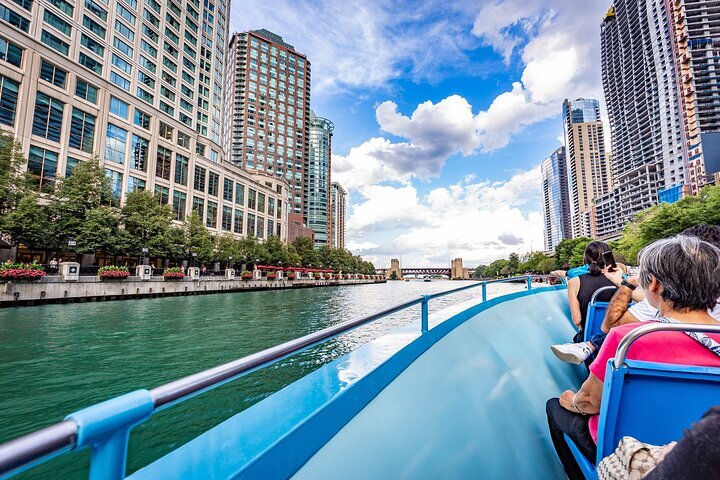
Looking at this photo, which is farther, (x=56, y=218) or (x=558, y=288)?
(x=56, y=218)

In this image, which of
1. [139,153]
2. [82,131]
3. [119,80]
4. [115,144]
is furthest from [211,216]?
[119,80]

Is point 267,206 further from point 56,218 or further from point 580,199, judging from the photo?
point 580,199

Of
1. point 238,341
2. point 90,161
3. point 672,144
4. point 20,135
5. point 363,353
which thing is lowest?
point 238,341

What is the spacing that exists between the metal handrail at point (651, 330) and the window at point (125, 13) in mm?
45002

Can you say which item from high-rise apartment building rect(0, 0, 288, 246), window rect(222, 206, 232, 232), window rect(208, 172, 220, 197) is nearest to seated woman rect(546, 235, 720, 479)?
high-rise apartment building rect(0, 0, 288, 246)

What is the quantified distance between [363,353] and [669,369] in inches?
65.6

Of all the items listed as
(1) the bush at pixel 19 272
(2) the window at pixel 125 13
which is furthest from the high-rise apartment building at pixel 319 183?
(1) the bush at pixel 19 272

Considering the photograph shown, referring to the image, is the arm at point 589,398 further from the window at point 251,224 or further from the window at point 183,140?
the window at point 251,224

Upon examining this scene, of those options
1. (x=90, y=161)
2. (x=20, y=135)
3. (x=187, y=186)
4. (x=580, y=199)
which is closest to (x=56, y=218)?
(x=90, y=161)

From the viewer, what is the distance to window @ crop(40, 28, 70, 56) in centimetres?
2627

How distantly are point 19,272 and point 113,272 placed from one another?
497cm

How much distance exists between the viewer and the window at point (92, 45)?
29000 millimetres

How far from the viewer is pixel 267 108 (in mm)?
82812

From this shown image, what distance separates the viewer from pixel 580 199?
139125mm
